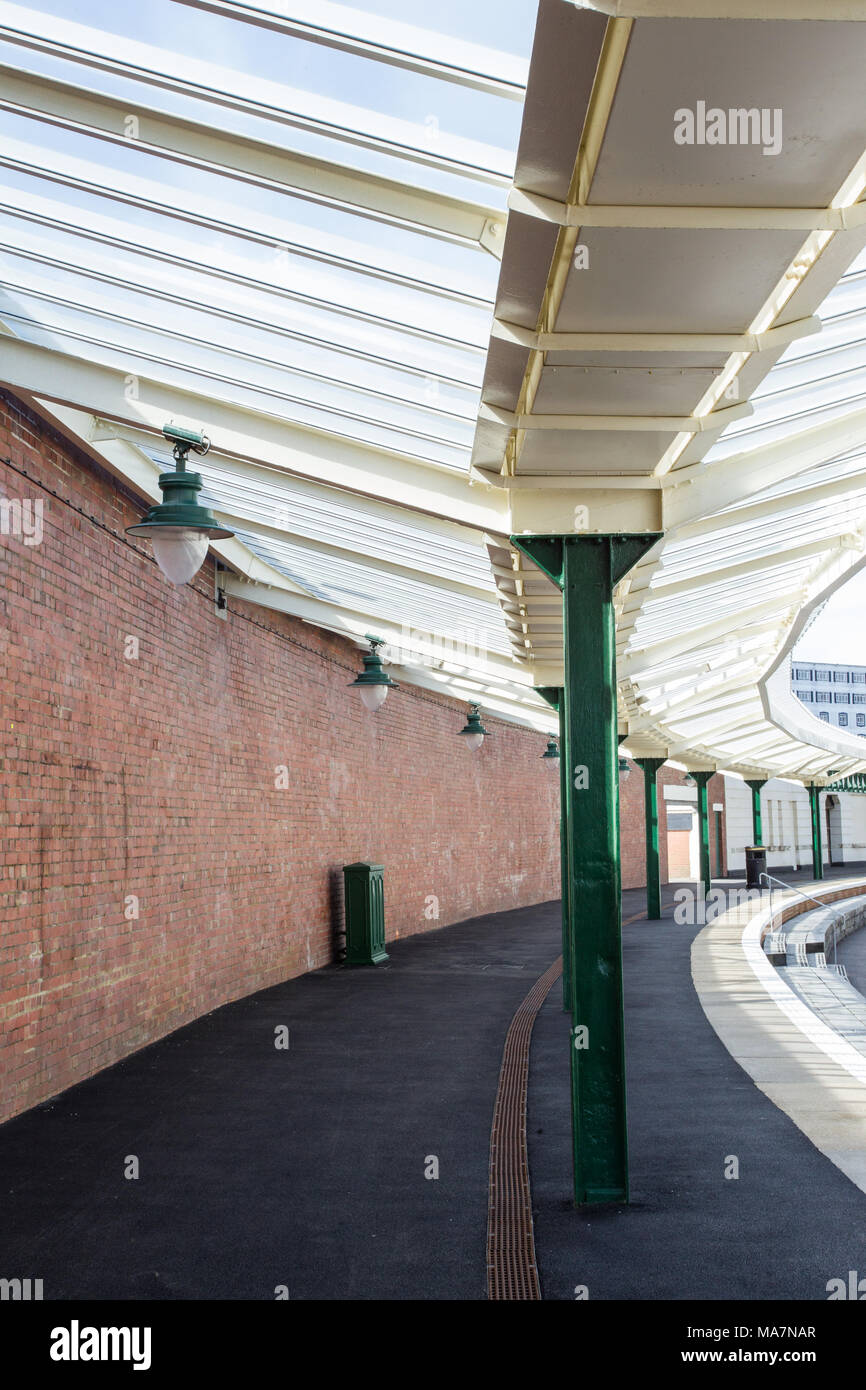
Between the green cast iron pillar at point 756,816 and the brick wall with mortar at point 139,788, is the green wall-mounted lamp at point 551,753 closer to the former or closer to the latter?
the brick wall with mortar at point 139,788

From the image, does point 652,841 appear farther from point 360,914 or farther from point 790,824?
point 790,824

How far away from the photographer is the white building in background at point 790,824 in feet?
144

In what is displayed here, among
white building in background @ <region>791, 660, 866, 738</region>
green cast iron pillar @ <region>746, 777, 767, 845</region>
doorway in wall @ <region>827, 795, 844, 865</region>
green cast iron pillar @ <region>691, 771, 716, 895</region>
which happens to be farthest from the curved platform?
white building in background @ <region>791, 660, 866, 738</region>

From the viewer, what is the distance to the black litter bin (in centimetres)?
3073

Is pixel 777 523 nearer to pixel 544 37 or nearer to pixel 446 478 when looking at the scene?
pixel 446 478

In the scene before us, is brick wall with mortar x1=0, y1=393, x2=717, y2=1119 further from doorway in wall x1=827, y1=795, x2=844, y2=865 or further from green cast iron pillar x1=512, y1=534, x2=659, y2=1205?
doorway in wall x1=827, y1=795, x2=844, y2=865

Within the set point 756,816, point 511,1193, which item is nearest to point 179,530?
point 511,1193

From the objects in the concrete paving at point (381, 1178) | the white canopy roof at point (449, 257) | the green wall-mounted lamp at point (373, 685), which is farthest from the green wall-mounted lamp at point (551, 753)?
the white canopy roof at point (449, 257)

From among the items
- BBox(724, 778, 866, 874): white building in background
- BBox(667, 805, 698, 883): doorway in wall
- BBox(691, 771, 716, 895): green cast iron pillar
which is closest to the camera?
BBox(691, 771, 716, 895): green cast iron pillar

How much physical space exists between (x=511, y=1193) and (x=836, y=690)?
A: 4682 inches

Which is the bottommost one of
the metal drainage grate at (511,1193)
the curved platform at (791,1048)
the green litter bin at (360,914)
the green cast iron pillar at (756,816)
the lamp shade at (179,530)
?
the metal drainage grate at (511,1193)

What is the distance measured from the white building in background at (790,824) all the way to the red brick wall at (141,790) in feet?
91.7

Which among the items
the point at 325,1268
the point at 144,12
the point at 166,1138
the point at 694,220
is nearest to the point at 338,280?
the point at 144,12

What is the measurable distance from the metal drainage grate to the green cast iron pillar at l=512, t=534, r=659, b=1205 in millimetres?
358
